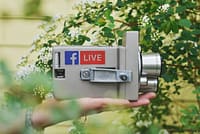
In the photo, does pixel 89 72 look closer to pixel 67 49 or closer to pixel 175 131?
pixel 67 49

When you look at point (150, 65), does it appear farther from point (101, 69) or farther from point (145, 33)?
point (145, 33)

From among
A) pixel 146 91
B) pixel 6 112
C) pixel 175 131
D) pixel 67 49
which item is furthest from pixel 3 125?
pixel 175 131

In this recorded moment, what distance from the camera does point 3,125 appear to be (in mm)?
689

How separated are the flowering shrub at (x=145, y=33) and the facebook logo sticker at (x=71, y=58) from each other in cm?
92

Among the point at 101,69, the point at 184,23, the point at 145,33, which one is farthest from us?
the point at 145,33

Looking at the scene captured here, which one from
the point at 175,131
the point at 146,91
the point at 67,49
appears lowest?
the point at 175,131

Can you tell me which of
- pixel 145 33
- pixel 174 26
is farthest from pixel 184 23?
pixel 145 33

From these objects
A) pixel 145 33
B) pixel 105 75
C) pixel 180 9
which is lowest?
pixel 105 75

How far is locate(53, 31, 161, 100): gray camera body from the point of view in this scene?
1854 mm

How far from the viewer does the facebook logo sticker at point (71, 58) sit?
1863 millimetres

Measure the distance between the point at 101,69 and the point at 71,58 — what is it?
3.7 inches

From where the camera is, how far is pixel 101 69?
1.87 meters

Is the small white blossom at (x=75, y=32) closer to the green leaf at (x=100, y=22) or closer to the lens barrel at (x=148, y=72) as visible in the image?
the green leaf at (x=100, y=22)

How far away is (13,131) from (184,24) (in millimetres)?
2284
